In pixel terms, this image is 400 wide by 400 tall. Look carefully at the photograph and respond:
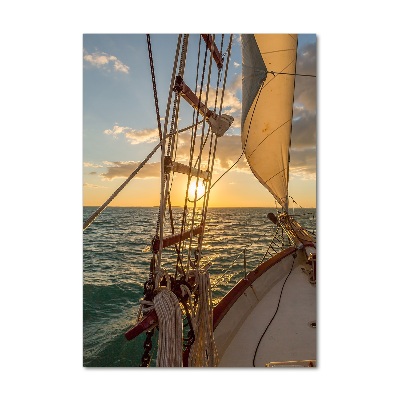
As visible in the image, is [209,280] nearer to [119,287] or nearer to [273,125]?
[273,125]

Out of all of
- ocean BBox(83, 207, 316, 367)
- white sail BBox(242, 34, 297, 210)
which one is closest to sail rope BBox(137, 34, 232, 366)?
ocean BBox(83, 207, 316, 367)

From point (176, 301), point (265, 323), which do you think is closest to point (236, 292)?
point (265, 323)

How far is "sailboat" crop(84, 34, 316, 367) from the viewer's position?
1810mm

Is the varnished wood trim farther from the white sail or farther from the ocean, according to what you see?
the white sail

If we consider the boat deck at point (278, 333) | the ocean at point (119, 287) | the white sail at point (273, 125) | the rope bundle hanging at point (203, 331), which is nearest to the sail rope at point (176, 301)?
the rope bundle hanging at point (203, 331)

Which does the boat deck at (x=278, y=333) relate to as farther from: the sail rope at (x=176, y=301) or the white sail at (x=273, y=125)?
the white sail at (x=273, y=125)

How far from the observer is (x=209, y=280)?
225 cm

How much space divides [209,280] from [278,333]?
1025 mm

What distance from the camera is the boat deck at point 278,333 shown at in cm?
249

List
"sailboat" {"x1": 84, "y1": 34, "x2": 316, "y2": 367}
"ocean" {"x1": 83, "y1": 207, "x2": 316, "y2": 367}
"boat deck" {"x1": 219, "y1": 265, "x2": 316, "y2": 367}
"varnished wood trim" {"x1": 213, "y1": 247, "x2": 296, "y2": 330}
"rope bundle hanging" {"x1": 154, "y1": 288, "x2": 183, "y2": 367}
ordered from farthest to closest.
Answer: "ocean" {"x1": 83, "y1": 207, "x2": 316, "y2": 367} < "varnished wood trim" {"x1": 213, "y1": 247, "x2": 296, "y2": 330} < "boat deck" {"x1": 219, "y1": 265, "x2": 316, "y2": 367} < "sailboat" {"x1": 84, "y1": 34, "x2": 316, "y2": 367} < "rope bundle hanging" {"x1": 154, "y1": 288, "x2": 183, "y2": 367}
